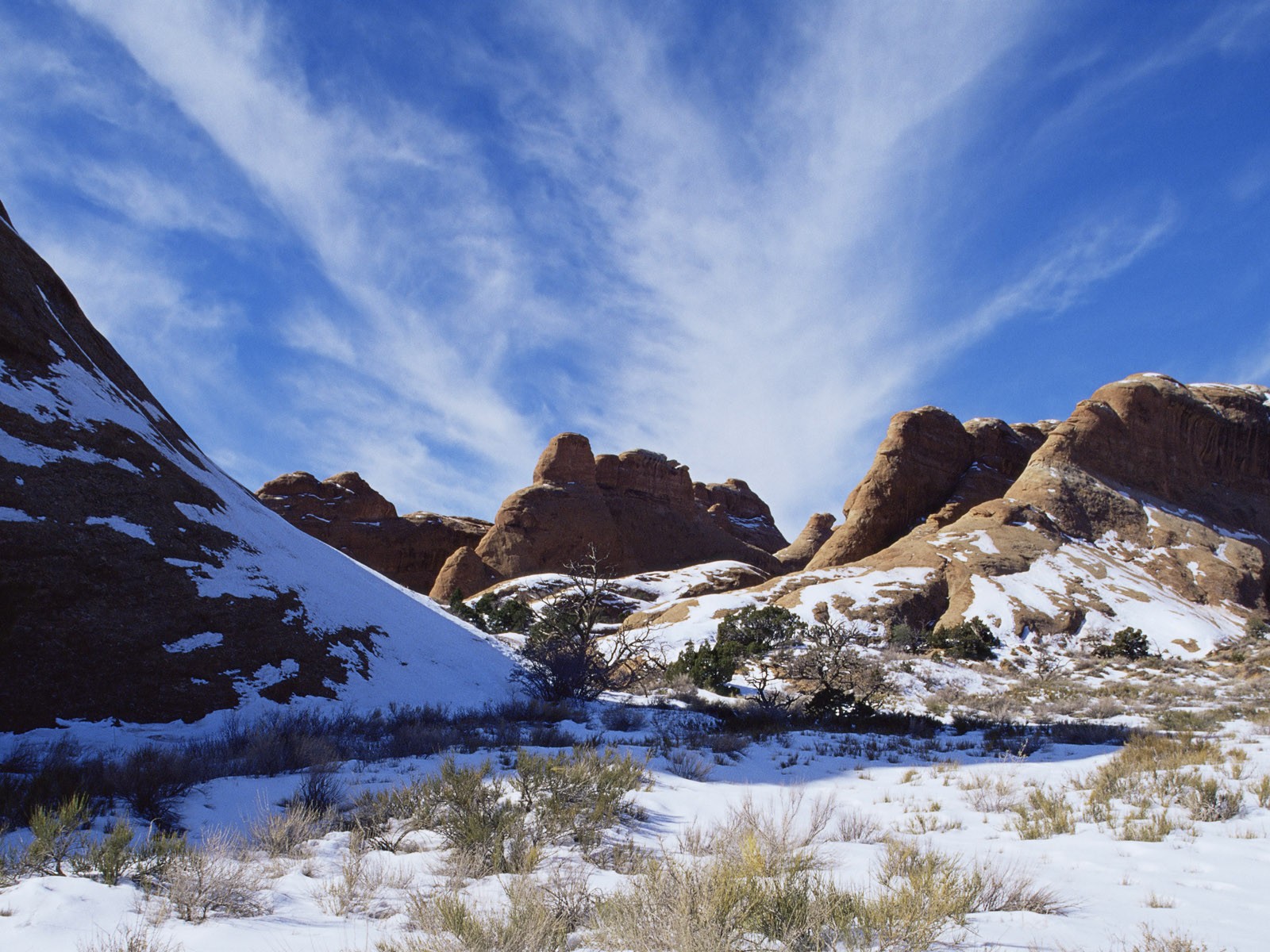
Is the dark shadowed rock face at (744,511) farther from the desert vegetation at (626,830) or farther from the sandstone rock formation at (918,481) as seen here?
the desert vegetation at (626,830)

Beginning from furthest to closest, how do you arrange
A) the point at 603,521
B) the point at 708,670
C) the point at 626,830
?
the point at 603,521 → the point at 708,670 → the point at 626,830

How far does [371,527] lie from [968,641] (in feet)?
208

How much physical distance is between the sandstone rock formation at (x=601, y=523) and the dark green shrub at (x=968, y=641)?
35124mm

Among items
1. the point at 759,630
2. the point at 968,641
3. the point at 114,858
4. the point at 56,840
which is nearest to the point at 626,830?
the point at 114,858

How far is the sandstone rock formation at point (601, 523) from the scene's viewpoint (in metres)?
64.4

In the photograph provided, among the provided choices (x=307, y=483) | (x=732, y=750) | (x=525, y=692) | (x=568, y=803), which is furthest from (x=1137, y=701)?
(x=307, y=483)

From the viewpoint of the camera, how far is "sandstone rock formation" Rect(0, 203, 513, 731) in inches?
382

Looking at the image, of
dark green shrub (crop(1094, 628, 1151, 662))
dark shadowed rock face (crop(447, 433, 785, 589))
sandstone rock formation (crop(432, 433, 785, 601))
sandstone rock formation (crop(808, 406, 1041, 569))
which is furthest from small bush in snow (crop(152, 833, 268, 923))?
sandstone rock formation (crop(432, 433, 785, 601))

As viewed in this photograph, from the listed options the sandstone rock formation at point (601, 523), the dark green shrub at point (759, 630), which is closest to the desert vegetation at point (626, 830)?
the dark green shrub at point (759, 630)

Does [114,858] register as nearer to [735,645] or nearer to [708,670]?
[708,670]

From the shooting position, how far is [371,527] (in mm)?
74875

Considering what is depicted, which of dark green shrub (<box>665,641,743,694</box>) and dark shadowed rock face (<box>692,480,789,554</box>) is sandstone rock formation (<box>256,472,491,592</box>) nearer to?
dark shadowed rock face (<box>692,480,789,554</box>)

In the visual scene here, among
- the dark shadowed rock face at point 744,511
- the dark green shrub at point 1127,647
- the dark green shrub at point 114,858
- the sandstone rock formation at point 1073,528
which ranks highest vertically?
the dark shadowed rock face at point 744,511

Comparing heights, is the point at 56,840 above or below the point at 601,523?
below
